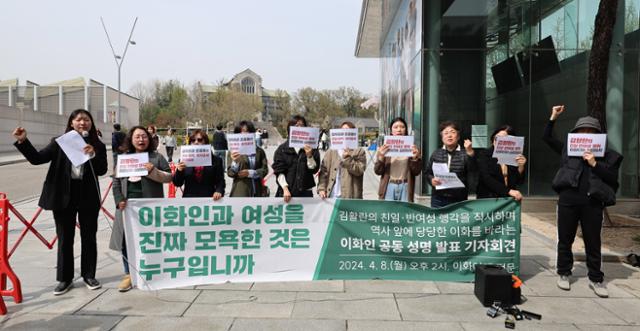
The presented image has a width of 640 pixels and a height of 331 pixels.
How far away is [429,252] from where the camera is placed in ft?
17.2

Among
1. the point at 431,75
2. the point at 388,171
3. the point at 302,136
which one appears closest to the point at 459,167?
the point at 388,171

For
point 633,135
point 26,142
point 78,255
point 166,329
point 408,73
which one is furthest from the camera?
point 408,73

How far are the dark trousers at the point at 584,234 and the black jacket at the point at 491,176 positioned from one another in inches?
26.6

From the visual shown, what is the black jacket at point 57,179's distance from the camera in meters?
4.85

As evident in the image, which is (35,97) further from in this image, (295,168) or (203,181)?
(295,168)

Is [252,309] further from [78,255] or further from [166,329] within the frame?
[78,255]

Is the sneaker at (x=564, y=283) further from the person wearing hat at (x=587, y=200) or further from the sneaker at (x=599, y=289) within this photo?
the sneaker at (x=599, y=289)

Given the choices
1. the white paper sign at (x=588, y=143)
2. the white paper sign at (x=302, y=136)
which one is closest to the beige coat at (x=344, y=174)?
the white paper sign at (x=302, y=136)

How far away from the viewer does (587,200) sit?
503cm

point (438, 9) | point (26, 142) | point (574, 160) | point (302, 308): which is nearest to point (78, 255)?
point (26, 142)

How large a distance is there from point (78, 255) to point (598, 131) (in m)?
6.91

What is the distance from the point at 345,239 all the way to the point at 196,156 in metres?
1.93

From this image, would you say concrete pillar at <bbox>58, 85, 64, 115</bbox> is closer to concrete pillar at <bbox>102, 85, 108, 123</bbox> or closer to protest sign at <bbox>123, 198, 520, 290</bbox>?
concrete pillar at <bbox>102, 85, 108, 123</bbox>

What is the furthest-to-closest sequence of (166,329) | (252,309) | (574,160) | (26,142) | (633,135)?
1. (633,135)
2. (574,160)
3. (26,142)
4. (252,309)
5. (166,329)
